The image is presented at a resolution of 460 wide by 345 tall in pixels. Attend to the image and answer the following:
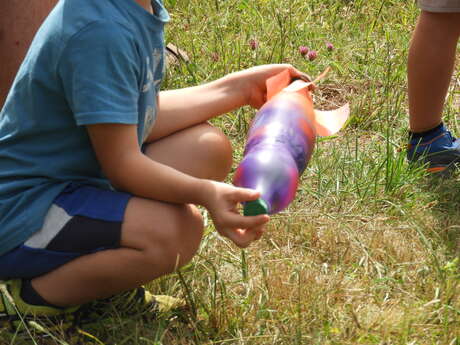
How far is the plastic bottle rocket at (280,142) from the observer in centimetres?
176

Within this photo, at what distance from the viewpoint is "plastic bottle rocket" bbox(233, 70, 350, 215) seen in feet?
5.76

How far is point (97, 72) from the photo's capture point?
5.42 feet

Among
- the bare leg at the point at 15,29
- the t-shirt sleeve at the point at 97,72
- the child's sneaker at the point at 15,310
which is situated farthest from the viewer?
the bare leg at the point at 15,29

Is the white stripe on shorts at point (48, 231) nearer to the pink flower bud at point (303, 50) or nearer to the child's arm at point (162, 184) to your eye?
the child's arm at point (162, 184)

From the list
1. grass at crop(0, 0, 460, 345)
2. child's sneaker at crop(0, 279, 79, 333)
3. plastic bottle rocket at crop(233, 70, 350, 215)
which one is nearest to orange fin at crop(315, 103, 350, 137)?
plastic bottle rocket at crop(233, 70, 350, 215)

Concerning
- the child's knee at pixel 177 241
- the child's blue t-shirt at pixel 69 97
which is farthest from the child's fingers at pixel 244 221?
the child's blue t-shirt at pixel 69 97

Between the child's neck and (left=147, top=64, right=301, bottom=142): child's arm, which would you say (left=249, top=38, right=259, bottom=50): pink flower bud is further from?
the child's neck

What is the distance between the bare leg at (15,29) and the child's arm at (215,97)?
49 centimetres

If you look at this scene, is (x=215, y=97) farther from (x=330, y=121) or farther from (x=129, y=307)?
(x=129, y=307)

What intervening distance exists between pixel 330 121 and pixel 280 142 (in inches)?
20.3

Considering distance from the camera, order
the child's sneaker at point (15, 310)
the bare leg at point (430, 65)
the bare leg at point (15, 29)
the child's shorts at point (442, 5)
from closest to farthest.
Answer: the child's sneaker at point (15, 310) < the bare leg at point (15, 29) < the child's shorts at point (442, 5) < the bare leg at point (430, 65)

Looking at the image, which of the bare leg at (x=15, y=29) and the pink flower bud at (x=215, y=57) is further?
the pink flower bud at (x=215, y=57)

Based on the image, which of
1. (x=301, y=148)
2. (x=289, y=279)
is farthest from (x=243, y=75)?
(x=289, y=279)

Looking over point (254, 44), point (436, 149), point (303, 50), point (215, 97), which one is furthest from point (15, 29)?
point (436, 149)
